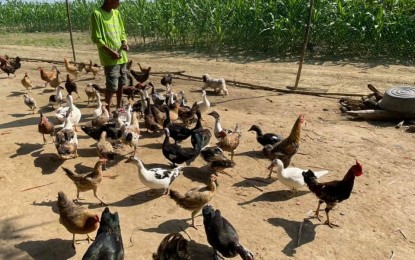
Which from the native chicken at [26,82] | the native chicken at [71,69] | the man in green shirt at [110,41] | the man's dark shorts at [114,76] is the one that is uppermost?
the man in green shirt at [110,41]

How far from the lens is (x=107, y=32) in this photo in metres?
8.21

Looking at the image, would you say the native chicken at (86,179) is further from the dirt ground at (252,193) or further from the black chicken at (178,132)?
the black chicken at (178,132)

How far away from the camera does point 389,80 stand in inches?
499

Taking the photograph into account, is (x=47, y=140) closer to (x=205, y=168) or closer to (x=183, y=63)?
(x=205, y=168)

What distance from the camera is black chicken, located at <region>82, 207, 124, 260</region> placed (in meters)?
3.99

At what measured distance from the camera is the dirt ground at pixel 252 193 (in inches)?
194

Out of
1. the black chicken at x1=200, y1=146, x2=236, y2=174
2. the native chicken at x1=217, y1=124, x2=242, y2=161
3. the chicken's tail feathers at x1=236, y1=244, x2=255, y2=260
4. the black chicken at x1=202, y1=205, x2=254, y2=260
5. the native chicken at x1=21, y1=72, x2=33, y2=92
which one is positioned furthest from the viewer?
the native chicken at x1=21, y1=72, x2=33, y2=92

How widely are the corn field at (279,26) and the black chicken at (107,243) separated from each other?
14.2 m

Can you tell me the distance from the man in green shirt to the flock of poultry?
2.48 feet

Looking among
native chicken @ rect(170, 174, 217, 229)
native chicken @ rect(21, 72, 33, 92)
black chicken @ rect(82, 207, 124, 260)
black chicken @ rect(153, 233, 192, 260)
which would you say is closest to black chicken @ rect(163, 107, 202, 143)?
native chicken @ rect(170, 174, 217, 229)

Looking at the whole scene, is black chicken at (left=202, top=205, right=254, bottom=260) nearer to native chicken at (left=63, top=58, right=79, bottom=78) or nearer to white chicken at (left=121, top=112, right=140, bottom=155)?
white chicken at (left=121, top=112, right=140, bottom=155)

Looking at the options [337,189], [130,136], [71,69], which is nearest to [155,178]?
[130,136]

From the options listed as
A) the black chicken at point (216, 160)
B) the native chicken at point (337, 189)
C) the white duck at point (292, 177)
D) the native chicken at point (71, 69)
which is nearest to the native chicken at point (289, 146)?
the white duck at point (292, 177)

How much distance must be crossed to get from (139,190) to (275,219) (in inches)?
91.3
